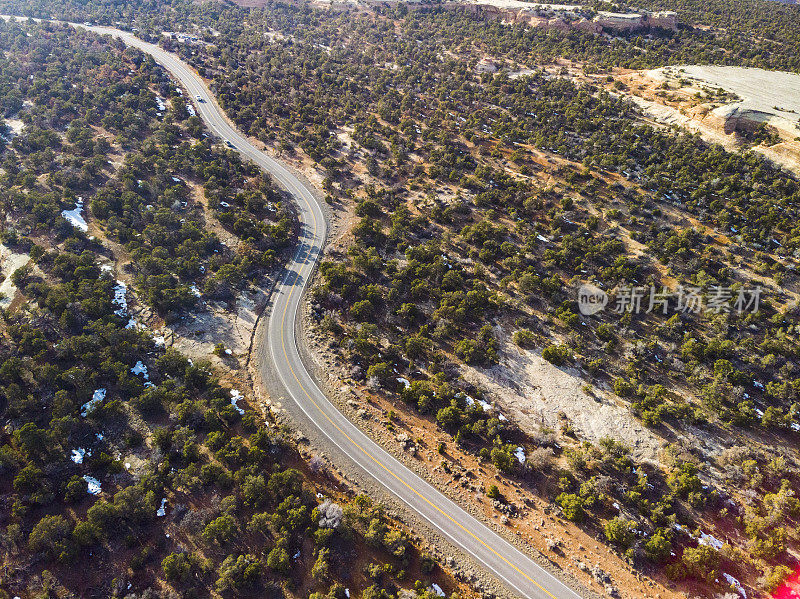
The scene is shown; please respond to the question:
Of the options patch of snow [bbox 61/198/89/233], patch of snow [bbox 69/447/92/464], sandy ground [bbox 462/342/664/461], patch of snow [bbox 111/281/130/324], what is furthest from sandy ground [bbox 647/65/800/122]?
patch of snow [bbox 61/198/89/233]

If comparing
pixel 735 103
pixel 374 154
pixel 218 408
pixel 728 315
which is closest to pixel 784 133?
pixel 735 103

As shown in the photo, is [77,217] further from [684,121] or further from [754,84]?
[754,84]

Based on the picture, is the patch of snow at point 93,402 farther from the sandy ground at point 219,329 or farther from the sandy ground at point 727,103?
the sandy ground at point 727,103

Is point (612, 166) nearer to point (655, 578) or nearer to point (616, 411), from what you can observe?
point (616, 411)

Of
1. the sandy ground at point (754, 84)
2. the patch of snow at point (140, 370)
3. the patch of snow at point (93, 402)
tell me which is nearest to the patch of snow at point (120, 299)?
the patch of snow at point (140, 370)

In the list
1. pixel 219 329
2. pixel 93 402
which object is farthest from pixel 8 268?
pixel 219 329

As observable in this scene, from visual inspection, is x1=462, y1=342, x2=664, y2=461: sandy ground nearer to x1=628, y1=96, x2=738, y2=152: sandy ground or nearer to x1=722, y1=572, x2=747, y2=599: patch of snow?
x1=722, y1=572, x2=747, y2=599: patch of snow
